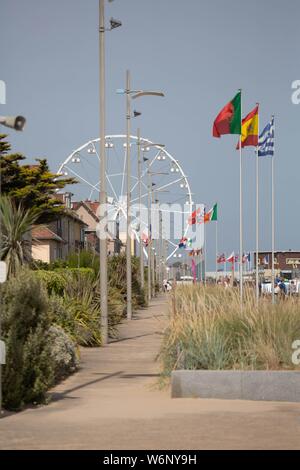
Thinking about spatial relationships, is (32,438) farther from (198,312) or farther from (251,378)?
(198,312)

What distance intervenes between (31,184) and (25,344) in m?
37.8

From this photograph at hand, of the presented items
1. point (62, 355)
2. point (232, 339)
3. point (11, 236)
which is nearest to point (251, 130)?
point (11, 236)

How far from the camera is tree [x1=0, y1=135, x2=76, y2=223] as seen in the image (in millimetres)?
48594

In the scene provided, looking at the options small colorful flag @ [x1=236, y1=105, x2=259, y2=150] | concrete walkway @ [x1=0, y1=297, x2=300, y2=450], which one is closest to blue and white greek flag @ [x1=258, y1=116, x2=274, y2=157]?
small colorful flag @ [x1=236, y1=105, x2=259, y2=150]

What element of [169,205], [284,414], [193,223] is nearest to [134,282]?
[193,223]

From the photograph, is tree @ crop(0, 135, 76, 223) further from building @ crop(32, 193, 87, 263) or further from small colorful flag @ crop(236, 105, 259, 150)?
small colorful flag @ crop(236, 105, 259, 150)

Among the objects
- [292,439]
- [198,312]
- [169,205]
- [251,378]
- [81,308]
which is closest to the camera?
[292,439]

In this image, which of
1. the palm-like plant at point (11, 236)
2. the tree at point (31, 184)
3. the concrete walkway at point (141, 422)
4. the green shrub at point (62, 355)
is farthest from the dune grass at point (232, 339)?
the tree at point (31, 184)

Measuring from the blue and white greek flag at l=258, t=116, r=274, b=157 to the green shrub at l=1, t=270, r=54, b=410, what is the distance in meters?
16.3

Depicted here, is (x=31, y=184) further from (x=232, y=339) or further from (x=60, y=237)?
(x=232, y=339)

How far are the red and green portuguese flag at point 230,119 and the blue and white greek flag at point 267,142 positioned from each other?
17.3 feet

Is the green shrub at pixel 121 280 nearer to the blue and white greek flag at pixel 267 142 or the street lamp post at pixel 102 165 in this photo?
the blue and white greek flag at pixel 267 142
